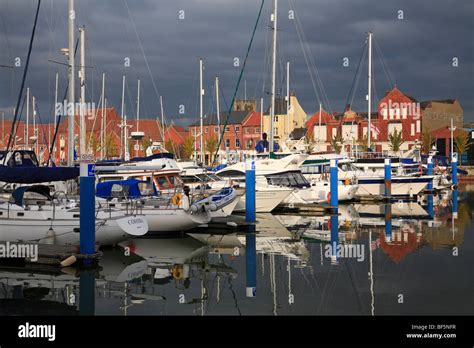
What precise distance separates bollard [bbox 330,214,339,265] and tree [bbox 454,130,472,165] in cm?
6174

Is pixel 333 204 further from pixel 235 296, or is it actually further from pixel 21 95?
pixel 235 296

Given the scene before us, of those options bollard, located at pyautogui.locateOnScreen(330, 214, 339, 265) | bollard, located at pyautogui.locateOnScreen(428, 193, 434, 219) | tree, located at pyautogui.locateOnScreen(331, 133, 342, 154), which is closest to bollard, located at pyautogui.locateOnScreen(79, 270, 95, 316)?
bollard, located at pyautogui.locateOnScreen(330, 214, 339, 265)

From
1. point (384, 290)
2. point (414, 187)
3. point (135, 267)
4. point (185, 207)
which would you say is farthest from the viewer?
point (414, 187)

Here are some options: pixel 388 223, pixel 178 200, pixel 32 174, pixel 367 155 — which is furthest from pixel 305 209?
pixel 32 174

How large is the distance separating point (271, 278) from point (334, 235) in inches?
404

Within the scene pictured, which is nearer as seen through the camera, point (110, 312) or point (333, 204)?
point (110, 312)

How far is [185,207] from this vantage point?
2544 cm

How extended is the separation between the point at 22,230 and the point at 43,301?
6279 millimetres

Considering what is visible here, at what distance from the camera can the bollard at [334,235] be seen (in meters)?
22.0

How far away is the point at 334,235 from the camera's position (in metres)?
27.9

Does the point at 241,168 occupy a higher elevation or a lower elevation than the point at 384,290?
higher

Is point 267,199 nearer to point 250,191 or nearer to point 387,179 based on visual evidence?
point 250,191

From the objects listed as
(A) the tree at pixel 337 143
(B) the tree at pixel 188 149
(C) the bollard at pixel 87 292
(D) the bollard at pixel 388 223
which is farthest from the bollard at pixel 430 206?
Result: (B) the tree at pixel 188 149

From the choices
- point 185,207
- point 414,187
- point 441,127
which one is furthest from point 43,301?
point 441,127
